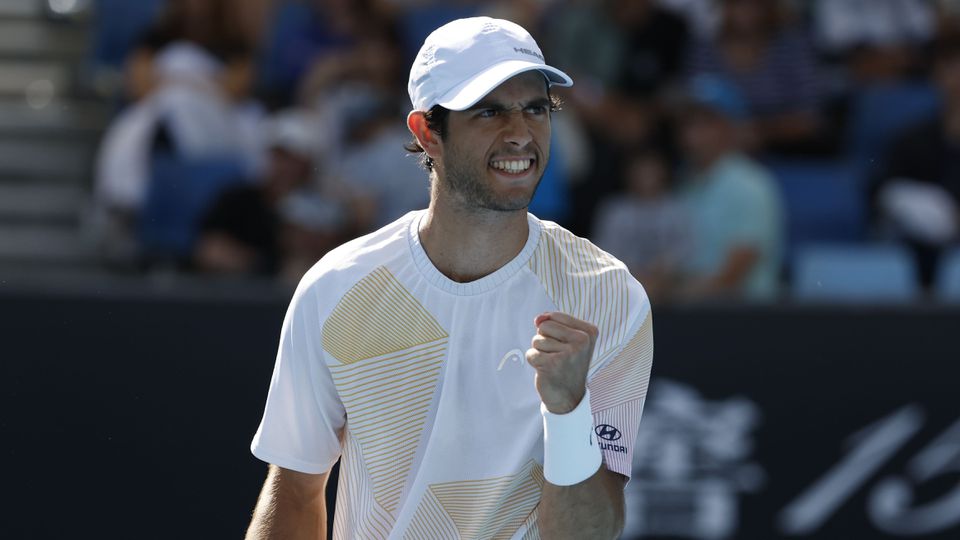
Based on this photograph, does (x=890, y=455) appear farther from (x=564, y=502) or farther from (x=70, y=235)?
(x=70, y=235)

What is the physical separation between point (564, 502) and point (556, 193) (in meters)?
4.26

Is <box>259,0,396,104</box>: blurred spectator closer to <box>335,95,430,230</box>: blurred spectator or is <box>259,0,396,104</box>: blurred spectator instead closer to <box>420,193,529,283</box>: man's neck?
<box>335,95,430,230</box>: blurred spectator

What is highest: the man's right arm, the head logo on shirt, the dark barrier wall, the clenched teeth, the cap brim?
the cap brim

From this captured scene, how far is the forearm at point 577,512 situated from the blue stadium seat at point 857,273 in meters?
4.17

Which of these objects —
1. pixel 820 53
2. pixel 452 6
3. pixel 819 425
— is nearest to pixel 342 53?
pixel 452 6

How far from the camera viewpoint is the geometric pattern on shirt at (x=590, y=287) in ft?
9.28

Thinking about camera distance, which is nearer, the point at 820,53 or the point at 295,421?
the point at 295,421

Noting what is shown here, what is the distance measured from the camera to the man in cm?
276

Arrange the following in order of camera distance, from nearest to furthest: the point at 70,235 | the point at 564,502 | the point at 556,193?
the point at 564,502
the point at 556,193
the point at 70,235

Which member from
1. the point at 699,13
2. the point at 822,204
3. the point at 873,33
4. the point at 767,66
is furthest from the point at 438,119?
the point at 873,33

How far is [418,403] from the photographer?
2854 millimetres

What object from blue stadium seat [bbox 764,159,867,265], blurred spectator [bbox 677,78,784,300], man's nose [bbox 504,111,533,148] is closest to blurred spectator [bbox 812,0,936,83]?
blue stadium seat [bbox 764,159,867,265]

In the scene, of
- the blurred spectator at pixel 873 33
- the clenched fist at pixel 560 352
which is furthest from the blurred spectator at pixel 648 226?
the clenched fist at pixel 560 352

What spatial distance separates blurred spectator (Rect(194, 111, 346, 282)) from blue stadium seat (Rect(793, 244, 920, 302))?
7.19ft
